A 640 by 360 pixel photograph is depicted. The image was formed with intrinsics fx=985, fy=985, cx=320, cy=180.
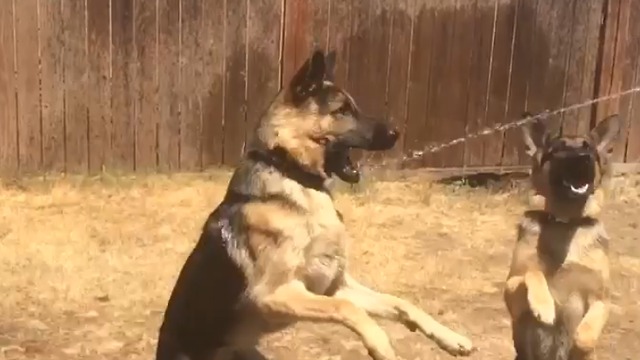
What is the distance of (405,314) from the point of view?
4781 millimetres

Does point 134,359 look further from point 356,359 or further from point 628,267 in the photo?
point 628,267

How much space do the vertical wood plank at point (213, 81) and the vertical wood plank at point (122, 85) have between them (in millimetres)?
637

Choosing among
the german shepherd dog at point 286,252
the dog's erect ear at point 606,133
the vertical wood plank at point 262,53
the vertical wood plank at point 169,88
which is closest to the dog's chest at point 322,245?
the german shepherd dog at point 286,252

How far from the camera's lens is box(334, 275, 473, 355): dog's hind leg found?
4625 mm

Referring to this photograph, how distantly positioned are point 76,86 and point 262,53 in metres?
1.65

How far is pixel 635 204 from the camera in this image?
29.3 ft

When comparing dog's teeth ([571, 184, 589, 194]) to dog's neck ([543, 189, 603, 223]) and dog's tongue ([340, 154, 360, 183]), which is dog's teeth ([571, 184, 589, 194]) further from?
dog's tongue ([340, 154, 360, 183])

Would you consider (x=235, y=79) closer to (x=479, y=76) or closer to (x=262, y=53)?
(x=262, y=53)

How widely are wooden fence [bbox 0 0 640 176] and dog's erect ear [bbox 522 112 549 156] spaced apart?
12.9ft

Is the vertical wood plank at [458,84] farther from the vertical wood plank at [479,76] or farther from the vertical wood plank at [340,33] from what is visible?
the vertical wood plank at [340,33]

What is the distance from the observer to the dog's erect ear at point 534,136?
492cm

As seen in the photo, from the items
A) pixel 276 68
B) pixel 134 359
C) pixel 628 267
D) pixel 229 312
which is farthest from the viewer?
pixel 276 68

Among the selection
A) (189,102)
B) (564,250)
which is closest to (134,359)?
(564,250)

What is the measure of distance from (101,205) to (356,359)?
3388 mm
